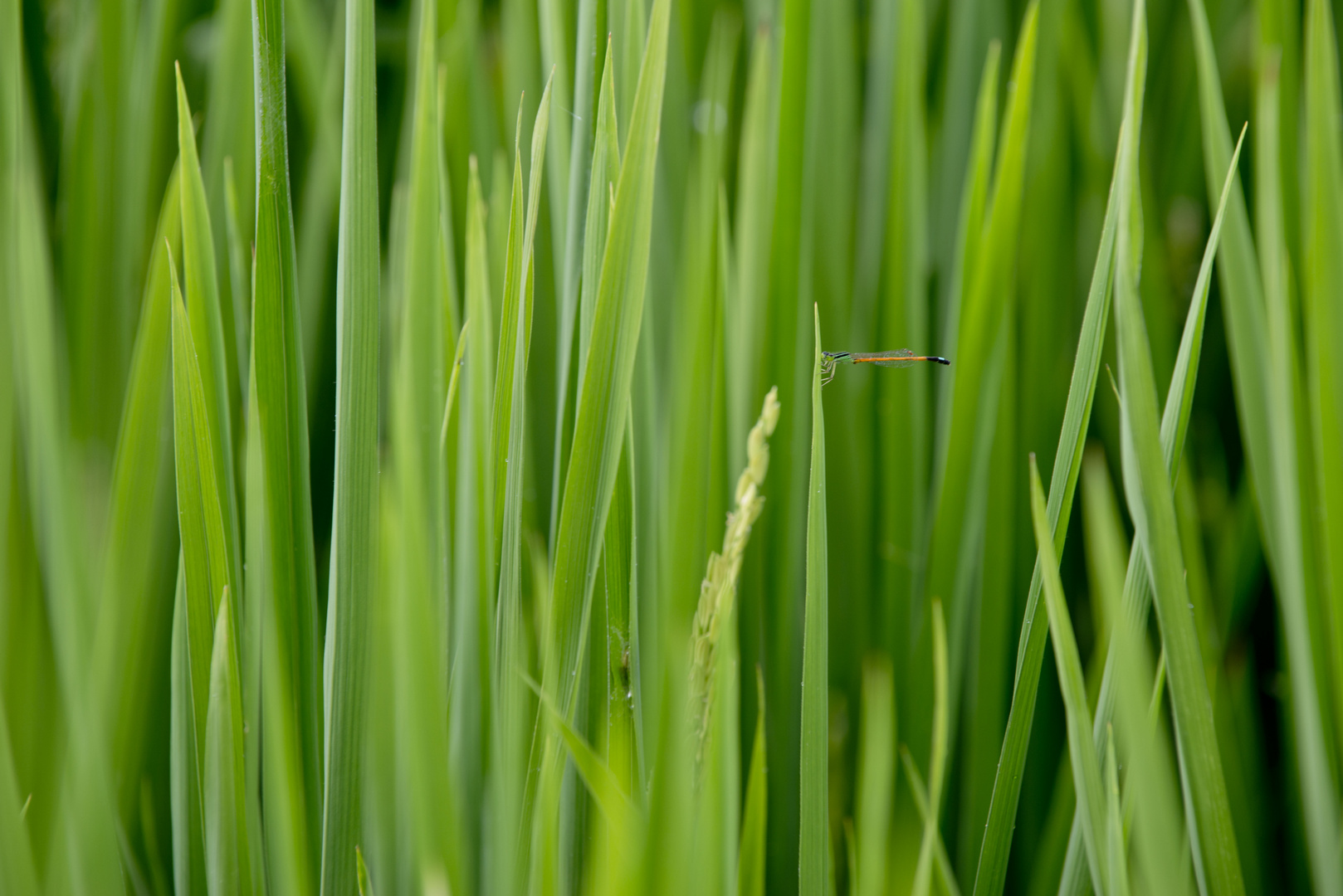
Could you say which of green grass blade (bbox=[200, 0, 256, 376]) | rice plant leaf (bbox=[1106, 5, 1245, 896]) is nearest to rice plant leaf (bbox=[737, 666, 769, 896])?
rice plant leaf (bbox=[1106, 5, 1245, 896])

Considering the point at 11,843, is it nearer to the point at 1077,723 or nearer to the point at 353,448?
the point at 353,448

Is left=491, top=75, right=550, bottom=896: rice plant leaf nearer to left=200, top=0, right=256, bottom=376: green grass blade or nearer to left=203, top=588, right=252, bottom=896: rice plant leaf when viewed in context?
left=203, top=588, right=252, bottom=896: rice plant leaf

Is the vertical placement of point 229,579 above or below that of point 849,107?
below

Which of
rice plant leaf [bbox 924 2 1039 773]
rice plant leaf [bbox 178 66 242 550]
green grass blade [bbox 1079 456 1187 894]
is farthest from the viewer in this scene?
rice plant leaf [bbox 924 2 1039 773]

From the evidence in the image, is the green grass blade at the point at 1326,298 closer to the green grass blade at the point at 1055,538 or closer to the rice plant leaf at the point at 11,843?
the green grass blade at the point at 1055,538

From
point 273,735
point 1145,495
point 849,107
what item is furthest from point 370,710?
point 849,107

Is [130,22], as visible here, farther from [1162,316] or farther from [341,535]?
[1162,316]
